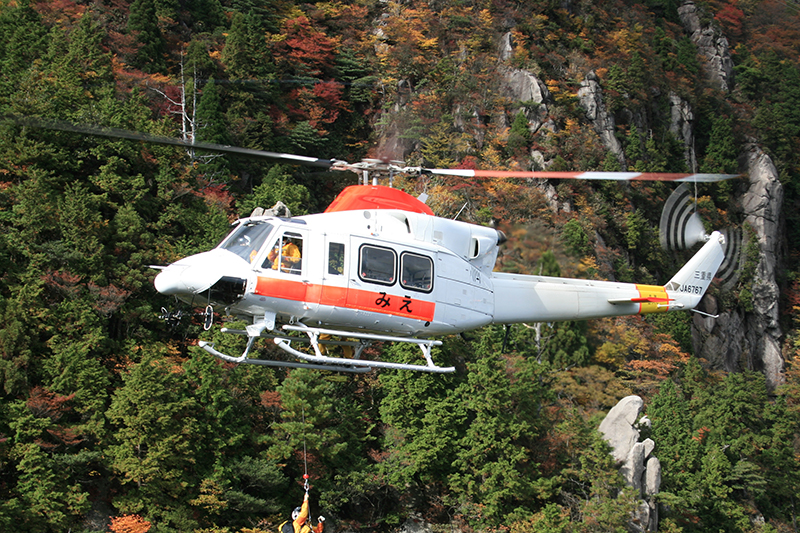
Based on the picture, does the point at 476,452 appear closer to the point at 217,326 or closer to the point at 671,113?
the point at 217,326

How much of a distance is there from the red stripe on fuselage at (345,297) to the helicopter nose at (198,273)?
1.39 ft

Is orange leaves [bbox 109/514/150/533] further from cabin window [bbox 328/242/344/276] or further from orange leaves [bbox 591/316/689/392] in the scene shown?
orange leaves [bbox 591/316/689/392]

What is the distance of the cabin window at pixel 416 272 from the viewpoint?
11.9 metres

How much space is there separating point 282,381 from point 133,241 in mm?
7254

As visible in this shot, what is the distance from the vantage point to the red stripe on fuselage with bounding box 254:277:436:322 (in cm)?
1115

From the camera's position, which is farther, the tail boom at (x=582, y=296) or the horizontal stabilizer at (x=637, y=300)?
the horizontal stabilizer at (x=637, y=300)

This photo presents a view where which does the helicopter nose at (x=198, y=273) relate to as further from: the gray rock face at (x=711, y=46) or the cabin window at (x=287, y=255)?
the gray rock face at (x=711, y=46)

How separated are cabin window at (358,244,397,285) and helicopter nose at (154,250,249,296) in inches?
69.3

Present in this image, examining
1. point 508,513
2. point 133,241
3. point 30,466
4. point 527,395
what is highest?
point 133,241

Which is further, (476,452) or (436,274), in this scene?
(476,452)

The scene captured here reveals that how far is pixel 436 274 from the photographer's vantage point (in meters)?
12.3

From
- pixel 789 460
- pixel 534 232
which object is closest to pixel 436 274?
pixel 534 232

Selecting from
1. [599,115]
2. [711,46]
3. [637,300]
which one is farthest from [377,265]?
[711,46]

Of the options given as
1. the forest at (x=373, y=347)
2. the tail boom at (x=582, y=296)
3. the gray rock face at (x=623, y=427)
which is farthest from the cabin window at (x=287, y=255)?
the gray rock face at (x=623, y=427)
